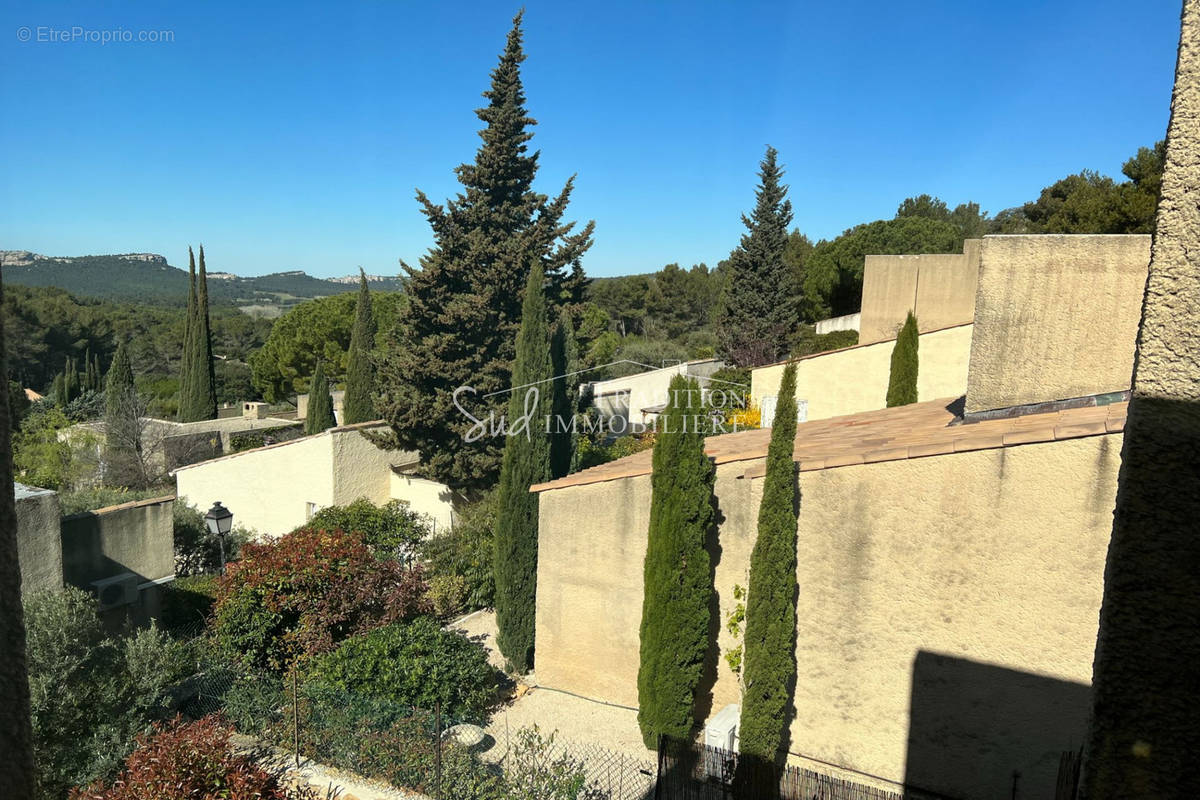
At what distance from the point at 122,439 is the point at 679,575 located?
2157 cm

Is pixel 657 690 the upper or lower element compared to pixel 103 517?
lower

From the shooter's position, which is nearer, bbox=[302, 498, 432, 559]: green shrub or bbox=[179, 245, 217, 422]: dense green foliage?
bbox=[302, 498, 432, 559]: green shrub

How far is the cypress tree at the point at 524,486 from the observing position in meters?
11.4

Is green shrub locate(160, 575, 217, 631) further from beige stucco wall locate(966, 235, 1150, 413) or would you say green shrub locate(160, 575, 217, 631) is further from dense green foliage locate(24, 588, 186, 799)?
beige stucco wall locate(966, 235, 1150, 413)

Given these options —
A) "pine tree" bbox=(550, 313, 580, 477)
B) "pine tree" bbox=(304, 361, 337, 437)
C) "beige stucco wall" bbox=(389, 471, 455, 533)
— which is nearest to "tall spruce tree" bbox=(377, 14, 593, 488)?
"beige stucco wall" bbox=(389, 471, 455, 533)

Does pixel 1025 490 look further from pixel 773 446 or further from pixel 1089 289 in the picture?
pixel 1089 289

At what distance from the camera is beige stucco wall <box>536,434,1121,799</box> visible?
273 inches

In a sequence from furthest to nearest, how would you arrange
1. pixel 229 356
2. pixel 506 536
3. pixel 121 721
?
pixel 229 356
pixel 506 536
pixel 121 721

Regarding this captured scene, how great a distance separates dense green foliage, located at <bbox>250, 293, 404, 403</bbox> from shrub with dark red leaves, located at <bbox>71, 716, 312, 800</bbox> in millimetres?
Result: 32855

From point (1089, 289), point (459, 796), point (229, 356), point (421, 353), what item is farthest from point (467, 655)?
point (229, 356)

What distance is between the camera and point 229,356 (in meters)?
59.3

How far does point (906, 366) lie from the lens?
1541 centimetres

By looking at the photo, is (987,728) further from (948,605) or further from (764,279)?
(764,279)

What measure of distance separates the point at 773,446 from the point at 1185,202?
606 cm
